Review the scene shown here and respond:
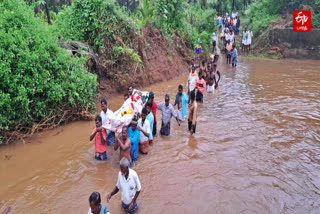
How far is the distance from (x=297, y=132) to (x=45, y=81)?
7657 mm

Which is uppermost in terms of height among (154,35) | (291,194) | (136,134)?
(154,35)

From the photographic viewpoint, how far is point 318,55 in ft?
65.9

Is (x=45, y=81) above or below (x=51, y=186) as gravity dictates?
above

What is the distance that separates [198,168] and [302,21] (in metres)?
21.1

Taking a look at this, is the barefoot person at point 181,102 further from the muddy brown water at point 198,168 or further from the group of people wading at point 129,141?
the muddy brown water at point 198,168

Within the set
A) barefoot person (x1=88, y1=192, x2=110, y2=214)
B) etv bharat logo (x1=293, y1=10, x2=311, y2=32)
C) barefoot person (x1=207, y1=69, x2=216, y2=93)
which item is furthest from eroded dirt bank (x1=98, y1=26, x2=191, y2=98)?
etv bharat logo (x1=293, y1=10, x2=311, y2=32)

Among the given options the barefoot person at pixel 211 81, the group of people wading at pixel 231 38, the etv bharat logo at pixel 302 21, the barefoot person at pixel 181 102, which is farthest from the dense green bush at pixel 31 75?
the etv bharat logo at pixel 302 21

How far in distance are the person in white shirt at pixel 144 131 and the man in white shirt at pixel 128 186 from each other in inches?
68.7

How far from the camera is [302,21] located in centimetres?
2064

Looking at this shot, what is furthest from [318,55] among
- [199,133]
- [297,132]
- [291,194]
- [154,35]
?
[291,194]

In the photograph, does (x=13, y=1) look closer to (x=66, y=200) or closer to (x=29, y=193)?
(x=29, y=193)

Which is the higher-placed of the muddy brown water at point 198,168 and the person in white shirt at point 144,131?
the person in white shirt at point 144,131

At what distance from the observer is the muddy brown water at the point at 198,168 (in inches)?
173

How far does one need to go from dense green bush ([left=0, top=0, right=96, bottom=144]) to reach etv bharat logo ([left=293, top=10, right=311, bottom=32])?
66.6ft
